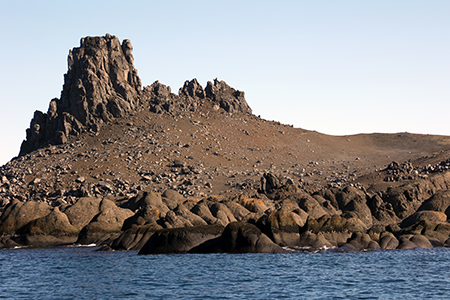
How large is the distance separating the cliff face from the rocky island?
0.32 m

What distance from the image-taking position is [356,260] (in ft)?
137

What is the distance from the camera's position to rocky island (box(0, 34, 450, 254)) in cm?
4828

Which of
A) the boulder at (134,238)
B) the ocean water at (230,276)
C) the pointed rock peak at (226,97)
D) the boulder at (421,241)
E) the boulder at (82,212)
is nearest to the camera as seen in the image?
the ocean water at (230,276)

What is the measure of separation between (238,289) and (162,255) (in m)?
16.2

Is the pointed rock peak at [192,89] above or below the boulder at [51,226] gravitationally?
above

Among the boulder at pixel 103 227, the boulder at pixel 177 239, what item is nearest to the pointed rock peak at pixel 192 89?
the boulder at pixel 103 227

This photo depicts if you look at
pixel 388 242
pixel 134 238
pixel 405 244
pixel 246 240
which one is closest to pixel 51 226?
pixel 134 238

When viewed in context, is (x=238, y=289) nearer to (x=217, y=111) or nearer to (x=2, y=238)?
(x=2, y=238)

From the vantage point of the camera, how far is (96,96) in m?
126

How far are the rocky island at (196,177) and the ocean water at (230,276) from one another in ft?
10.8

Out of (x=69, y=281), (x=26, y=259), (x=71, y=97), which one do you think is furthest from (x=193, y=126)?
(x=69, y=281)

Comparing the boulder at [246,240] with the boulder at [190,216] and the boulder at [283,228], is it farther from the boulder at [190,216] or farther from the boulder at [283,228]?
the boulder at [190,216]

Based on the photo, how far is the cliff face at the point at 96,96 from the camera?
126312 mm

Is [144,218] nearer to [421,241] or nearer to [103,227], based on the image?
[103,227]
